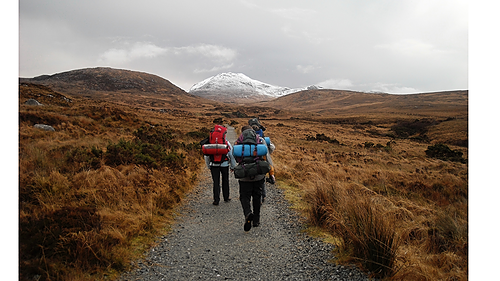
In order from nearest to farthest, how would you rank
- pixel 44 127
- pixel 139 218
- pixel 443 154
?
pixel 139 218
pixel 44 127
pixel 443 154

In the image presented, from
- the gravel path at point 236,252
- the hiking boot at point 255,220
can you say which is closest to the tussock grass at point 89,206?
the gravel path at point 236,252

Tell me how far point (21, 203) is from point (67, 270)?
246 centimetres

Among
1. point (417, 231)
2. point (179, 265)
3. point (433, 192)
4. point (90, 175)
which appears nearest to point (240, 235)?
point (179, 265)

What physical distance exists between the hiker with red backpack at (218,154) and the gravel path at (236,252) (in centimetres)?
93

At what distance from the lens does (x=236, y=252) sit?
4.70 m

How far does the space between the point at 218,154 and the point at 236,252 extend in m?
2.77

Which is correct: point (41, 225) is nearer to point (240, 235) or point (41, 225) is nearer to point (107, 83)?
point (240, 235)

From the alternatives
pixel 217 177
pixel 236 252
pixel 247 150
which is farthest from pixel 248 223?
pixel 217 177

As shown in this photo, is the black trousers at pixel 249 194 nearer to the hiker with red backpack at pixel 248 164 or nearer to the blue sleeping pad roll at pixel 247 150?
the hiker with red backpack at pixel 248 164

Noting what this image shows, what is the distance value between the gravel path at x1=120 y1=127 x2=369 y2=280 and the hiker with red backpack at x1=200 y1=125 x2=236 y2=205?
3.06 ft

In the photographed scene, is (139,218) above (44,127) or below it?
below

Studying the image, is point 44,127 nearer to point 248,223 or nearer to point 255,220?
point 255,220

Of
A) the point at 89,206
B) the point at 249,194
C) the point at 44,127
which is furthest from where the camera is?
the point at 44,127

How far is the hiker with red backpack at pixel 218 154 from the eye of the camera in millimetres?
6699
